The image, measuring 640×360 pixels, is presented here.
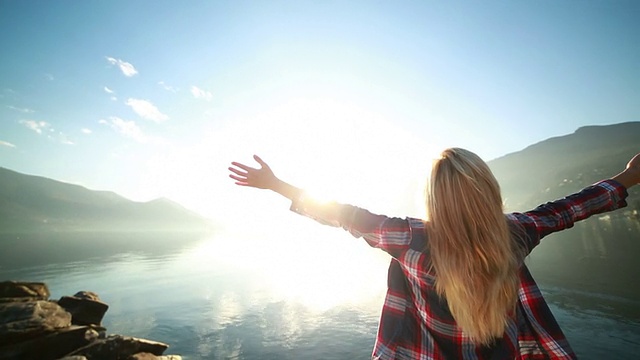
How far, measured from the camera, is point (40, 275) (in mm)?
50312

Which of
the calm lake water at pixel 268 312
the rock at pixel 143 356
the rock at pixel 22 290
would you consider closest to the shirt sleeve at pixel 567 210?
the rock at pixel 143 356

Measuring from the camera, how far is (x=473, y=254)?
211cm

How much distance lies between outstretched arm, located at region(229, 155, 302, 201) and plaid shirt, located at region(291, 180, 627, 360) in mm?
203

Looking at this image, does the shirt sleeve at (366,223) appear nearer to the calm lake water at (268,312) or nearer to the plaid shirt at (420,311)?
the plaid shirt at (420,311)

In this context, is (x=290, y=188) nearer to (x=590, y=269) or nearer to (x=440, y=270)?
(x=440, y=270)

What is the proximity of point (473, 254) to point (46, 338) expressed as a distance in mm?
18382

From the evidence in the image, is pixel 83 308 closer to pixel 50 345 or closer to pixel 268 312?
pixel 50 345

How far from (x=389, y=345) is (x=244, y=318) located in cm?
3091

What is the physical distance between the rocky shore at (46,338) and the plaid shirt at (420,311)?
573 inches

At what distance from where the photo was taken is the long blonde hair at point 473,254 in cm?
204

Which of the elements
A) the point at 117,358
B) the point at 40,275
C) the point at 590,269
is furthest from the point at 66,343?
the point at 590,269

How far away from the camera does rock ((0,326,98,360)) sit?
11.8m

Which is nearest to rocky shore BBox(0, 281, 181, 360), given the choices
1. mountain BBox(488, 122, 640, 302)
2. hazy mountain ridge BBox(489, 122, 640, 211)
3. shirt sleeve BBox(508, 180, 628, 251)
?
shirt sleeve BBox(508, 180, 628, 251)

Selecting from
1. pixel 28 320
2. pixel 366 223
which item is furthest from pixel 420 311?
pixel 28 320
